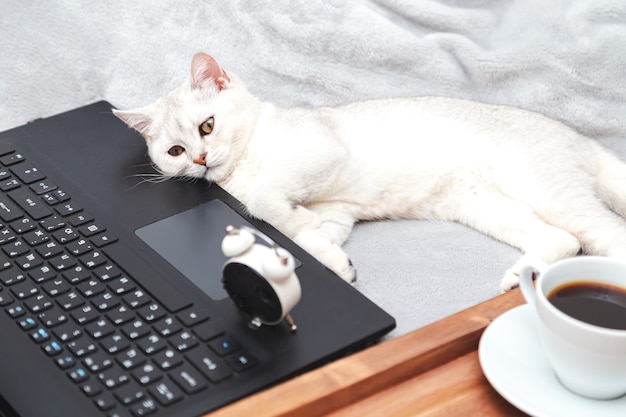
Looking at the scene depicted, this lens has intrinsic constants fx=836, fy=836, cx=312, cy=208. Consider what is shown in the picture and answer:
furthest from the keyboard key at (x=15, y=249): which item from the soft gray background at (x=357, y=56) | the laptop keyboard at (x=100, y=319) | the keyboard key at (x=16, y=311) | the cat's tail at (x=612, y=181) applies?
the cat's tail at (x=612, y=181)

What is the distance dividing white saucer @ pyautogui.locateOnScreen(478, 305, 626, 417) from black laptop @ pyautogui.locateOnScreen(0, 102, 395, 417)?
13cm

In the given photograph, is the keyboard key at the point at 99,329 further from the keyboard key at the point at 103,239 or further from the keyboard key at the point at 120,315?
the keyboard key at the point at 103,239

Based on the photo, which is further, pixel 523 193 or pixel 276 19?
pixel 276 19

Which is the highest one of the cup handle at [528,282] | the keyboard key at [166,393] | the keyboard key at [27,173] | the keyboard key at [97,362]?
the cup handle at [528,282]

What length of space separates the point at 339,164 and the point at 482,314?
504 mm

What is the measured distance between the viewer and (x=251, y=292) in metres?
0.82

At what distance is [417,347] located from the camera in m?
0.76

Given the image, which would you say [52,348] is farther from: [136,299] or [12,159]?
[12,159]

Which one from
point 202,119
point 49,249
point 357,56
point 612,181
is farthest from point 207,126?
point 612,181

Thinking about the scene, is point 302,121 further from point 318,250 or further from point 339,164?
point 318,250

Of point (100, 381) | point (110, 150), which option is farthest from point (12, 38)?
point (100, 381)

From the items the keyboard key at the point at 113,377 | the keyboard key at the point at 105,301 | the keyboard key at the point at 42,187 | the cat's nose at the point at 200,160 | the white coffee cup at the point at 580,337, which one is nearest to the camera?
the white coffee cup at the point at 580,337

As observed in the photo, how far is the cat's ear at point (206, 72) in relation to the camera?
130 centimetres

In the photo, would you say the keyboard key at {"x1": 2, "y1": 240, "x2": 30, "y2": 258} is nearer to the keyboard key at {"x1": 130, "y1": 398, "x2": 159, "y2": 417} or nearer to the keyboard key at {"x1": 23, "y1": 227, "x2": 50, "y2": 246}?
the keyboard key at {"x1": 23, "y1": 227, "x2": 50, "y2": 246}
